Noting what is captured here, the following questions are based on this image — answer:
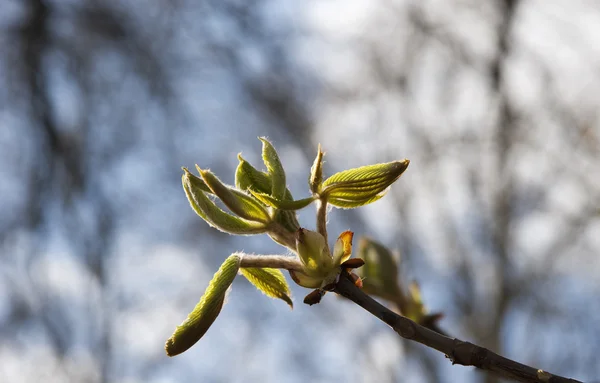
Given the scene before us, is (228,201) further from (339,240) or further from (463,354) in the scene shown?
(463,354)

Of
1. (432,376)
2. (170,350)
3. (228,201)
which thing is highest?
(432,376)

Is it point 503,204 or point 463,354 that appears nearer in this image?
point 463,354

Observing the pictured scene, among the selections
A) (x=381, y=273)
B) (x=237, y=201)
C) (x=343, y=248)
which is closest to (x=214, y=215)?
(x=237, y=201)

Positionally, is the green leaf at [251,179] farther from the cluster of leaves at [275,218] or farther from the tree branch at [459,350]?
the tree branch at [459,350]

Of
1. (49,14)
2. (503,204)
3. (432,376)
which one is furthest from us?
(49,14)

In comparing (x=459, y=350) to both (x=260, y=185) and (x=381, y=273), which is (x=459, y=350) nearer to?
(x=260, y=185)

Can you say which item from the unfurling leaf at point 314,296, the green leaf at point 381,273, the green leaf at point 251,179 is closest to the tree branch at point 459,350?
the unfurling leaf at point 314,296

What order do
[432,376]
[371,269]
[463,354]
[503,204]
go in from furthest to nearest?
[503,204] → [432,376] → [371,269] → [463,354]

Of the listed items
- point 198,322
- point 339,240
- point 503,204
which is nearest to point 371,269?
point 339,240
